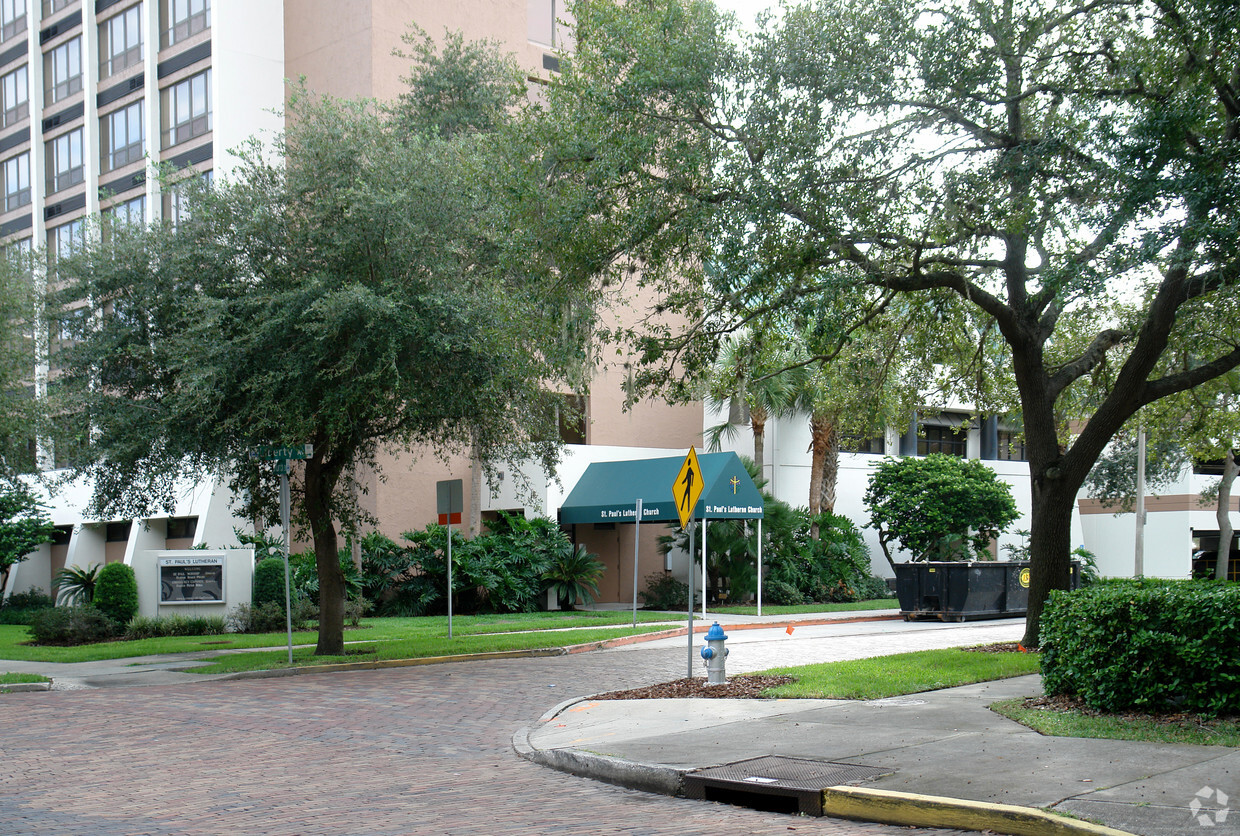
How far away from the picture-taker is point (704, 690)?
41.6 feet

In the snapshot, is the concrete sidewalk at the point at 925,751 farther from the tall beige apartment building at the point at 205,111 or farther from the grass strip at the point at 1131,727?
the tall beige apartment building at the point at 205,111

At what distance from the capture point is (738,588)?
30703 millimetres

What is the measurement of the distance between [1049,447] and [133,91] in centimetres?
3555

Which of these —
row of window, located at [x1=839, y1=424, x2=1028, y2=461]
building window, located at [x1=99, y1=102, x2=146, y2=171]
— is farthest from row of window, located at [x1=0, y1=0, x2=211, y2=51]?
row of window, located at [x1=839, y1=424, x2=1028, y2=461]

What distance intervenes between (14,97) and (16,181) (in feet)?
11.5

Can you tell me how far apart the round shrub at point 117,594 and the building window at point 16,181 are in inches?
1058

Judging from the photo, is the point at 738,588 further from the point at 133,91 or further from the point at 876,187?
the point at 133,91

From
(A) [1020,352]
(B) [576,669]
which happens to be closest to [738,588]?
(B) [576,669]

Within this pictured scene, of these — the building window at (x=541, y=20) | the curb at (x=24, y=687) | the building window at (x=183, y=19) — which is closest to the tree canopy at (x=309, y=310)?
the curb at (x=24, y=687)

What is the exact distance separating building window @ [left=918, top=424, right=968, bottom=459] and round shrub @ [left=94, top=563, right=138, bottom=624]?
2894 centimetres

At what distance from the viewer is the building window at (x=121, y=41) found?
39.6m

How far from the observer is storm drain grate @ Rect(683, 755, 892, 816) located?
24.2ft

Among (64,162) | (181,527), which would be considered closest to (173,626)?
(181,527)

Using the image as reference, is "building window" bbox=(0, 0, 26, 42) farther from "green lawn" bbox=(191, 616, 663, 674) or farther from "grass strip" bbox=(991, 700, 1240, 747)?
"grass strip" bbox=(991, 700, 1240, 747)
